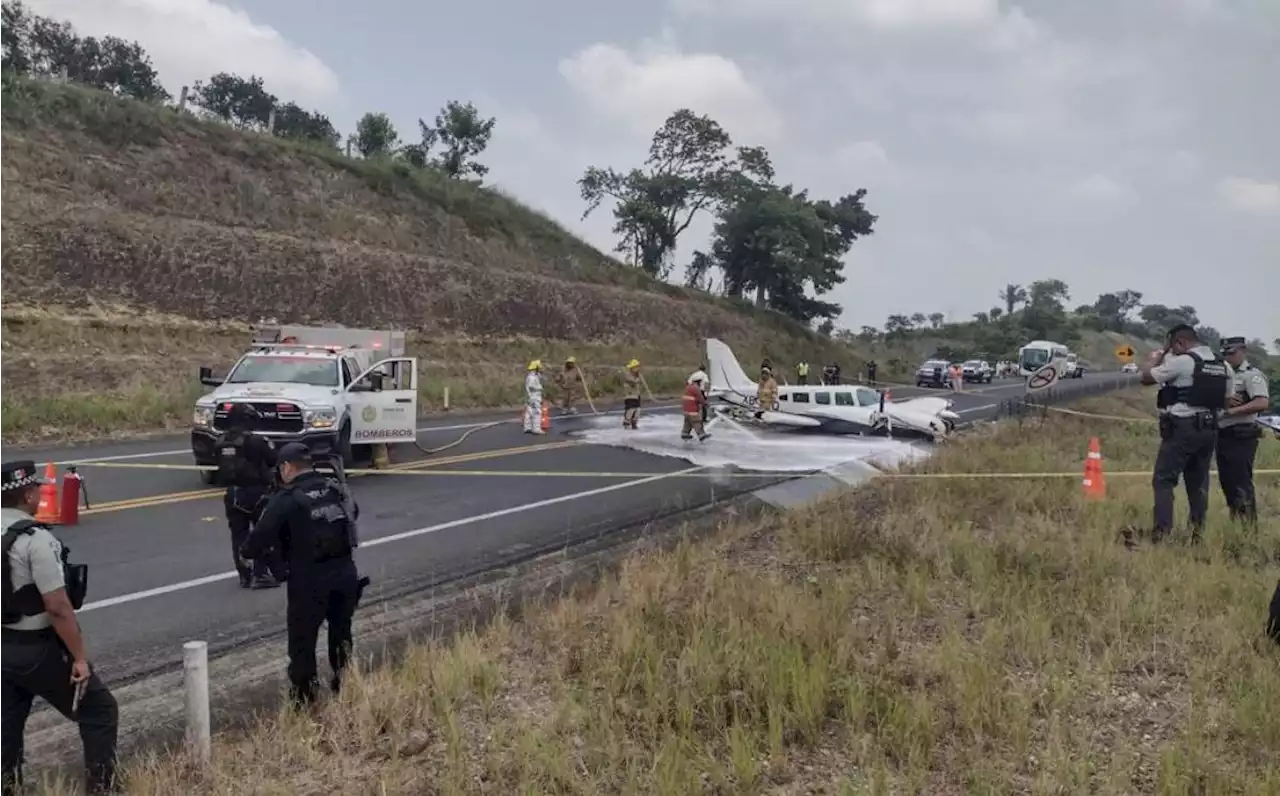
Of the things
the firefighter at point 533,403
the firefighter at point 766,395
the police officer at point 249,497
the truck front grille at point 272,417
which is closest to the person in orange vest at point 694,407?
the firefighter at point 533,403

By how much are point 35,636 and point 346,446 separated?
9.60m

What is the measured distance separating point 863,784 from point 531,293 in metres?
39.2

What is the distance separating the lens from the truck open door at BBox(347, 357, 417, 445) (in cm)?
1364

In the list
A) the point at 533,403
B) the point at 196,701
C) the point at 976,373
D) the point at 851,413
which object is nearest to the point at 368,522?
the point at 196,701

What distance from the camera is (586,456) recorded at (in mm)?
16453

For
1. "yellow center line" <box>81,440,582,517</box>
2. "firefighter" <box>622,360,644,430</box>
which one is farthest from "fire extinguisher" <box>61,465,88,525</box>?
"firefighter" <box>622,360,644,430</box>

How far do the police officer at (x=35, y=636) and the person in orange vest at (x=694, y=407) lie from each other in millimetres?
15110

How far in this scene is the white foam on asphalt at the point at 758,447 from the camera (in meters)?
Answer: 16.2

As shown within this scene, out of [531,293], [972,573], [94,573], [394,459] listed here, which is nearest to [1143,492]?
[972,573]

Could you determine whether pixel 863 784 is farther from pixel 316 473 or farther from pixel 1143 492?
pixel 1143 492

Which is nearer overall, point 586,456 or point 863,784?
point 863,784

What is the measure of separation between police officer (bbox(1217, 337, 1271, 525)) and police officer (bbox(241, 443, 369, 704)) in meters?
8.13

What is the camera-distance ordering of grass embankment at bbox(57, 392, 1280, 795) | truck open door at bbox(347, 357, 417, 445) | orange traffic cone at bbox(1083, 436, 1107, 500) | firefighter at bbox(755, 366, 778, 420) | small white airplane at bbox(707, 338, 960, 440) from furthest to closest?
firefighter at bbox(755, 366, 778, 420) → small white airplane at bbox(707, 338, 960, 440) → truck open door at bbox(347, 357, 417, 445) → orange traffic cone at bbox(1083, 436, 1107, 500) → grass embankment at bbox(57, 392, 1280, 795)

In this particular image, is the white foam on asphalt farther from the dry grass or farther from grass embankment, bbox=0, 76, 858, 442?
grass embankment, bbox=0, 76, 858, 442
